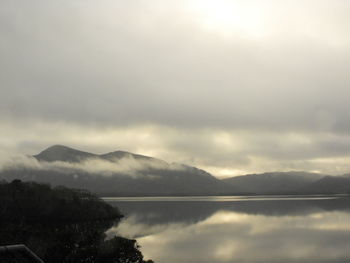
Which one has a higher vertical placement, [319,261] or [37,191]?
[37,191]

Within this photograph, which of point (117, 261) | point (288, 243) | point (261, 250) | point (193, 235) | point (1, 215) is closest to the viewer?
point (117, 261)

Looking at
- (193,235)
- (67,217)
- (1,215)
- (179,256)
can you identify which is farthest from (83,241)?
(67,217)

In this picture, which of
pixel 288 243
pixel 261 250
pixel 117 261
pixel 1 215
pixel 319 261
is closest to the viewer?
pixel 117 261

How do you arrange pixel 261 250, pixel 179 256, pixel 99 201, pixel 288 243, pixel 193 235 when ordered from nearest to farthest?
pixel 179 256
pixel 261 250
pixel 288 243
pixel 193 235
pixel 99 201

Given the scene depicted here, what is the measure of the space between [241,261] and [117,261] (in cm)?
3001

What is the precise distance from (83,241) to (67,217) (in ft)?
349

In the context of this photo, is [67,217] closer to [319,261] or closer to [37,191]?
[37,191]

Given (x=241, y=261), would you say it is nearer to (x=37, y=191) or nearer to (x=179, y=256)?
(x=179, y=256)

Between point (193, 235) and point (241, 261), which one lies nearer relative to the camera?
point (241, 261)

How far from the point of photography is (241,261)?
72625mm

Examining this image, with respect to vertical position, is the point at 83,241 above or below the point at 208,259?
above

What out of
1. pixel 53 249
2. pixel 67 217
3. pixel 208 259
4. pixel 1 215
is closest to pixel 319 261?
pixel 208 259

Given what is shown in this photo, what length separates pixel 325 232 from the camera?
388 ft

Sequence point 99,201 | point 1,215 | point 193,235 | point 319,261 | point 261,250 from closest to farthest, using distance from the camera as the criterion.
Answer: point 319,261, point 261,250, point 193,235, point 1,215, point 99,201
